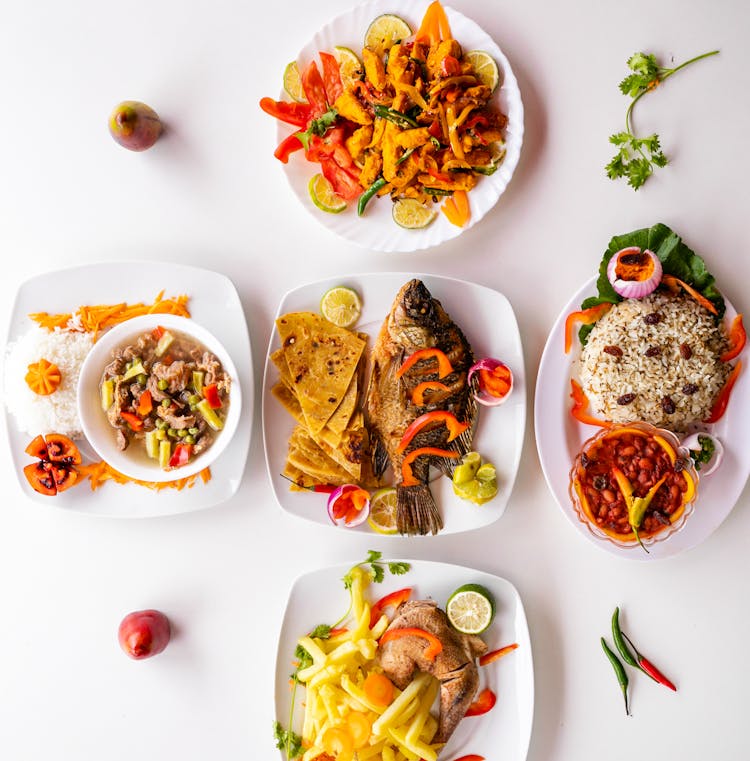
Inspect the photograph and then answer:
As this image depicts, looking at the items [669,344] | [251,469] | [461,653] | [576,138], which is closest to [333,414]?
[251,469]

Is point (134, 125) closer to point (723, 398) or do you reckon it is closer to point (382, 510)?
point (382, 510)

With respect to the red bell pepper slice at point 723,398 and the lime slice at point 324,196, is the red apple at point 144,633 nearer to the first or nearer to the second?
the lime slice at point 324,196

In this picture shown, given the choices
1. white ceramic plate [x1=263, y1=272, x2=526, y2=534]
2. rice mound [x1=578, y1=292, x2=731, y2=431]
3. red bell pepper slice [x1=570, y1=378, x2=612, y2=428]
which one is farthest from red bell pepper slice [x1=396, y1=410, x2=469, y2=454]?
rice mound [x1=578, y1=292, x2=731, y2=431]

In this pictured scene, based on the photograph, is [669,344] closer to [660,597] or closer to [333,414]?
[660,597]

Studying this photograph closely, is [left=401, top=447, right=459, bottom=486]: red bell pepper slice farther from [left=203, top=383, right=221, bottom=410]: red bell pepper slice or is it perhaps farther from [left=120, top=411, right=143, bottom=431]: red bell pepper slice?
[left=120, top=411, right=143, bottom=431]: red bell pepper slice

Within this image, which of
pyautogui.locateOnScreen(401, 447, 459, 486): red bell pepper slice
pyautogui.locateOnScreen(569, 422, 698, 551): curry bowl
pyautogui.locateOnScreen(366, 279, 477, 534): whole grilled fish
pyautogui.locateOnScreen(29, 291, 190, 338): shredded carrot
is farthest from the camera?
pyautogui.locateOnScreen(29, 291, 190, 338): shredded carrot
